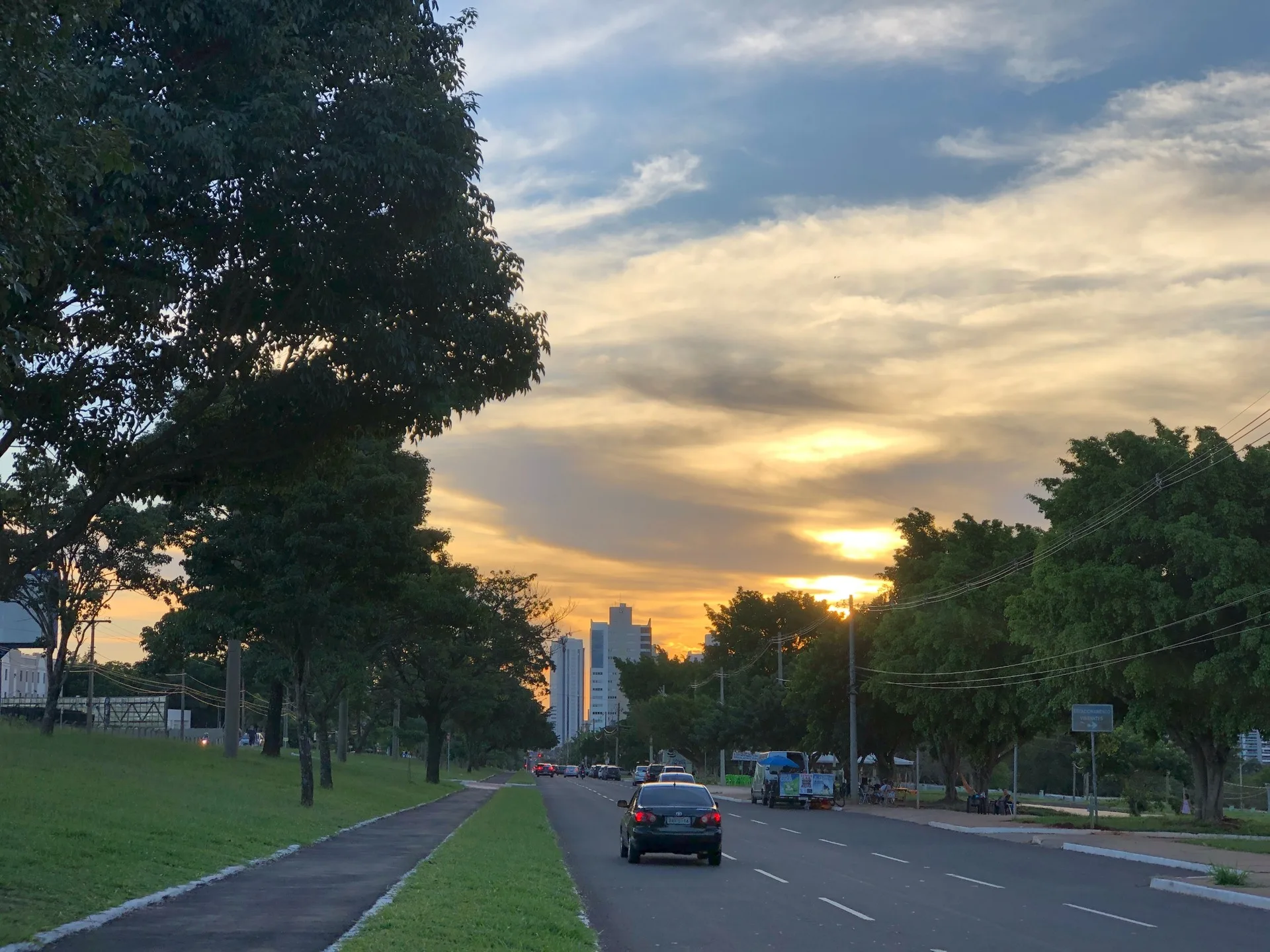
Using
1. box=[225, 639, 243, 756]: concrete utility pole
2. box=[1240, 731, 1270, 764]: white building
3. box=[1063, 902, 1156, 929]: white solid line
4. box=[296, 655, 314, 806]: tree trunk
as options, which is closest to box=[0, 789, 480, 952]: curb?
box=[296, 655, 314, 806]: tree trunk

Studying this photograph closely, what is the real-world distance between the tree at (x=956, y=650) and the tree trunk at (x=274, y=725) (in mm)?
27699

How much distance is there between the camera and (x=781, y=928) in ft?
51.6

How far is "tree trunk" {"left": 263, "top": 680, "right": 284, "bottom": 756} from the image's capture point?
5897cm

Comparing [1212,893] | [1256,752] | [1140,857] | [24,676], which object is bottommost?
[1256,752]

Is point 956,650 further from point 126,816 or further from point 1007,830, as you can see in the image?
point 126,816

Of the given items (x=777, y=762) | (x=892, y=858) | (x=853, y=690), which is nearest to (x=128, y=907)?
(x=892, y=858)

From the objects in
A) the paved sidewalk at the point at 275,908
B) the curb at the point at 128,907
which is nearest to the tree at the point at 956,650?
the paved sidewalk at the point at 275,908

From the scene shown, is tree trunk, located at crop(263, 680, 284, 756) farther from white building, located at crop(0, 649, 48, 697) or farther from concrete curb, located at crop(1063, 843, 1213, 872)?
white building, located at crop(0, 649, 48, 697)

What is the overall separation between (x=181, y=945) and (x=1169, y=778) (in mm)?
83316

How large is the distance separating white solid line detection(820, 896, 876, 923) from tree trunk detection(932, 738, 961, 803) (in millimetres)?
45348

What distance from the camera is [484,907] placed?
51.6 ft

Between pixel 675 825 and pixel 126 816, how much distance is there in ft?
32.9

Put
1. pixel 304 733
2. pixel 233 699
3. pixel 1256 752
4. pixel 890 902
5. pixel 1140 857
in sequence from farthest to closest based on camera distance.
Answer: pixel 1256 752
pixel 233 699
pixel 304 733
pixel 1140 857
pixel 890 902

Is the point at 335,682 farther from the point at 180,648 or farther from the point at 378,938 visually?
the point at 378,938
